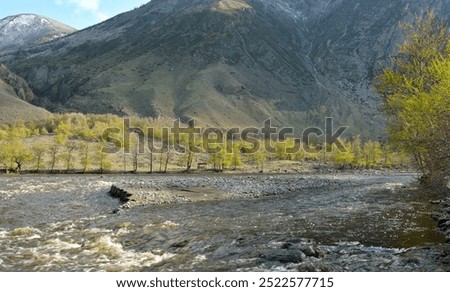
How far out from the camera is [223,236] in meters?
23.2

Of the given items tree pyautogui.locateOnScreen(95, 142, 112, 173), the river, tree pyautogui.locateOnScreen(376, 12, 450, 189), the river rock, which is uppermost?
tree pyautogui.locateOnScreen(376, 12, 450, 189)

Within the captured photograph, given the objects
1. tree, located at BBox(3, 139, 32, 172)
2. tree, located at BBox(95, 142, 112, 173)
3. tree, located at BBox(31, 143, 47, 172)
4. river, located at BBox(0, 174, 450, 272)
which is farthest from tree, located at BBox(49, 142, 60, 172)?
river, located at BBox(0, 174, 450, 272)

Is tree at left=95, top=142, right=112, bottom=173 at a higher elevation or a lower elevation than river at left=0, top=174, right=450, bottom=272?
lower

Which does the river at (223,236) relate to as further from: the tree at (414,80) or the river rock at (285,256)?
the tree at (414,80)

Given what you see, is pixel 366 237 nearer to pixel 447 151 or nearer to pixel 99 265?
pixel 447 151

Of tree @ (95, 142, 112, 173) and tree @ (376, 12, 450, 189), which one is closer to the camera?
tree @ (376, 12, 450, 189)

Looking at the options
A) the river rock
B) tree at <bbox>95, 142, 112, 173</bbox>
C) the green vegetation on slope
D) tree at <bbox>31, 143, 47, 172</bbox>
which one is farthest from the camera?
tree at <bbox>95, 142, 112, 173</bbox>

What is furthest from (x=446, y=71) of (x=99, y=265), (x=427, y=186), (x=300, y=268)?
(x=99, y=265)

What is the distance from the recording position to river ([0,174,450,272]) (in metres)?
17.7

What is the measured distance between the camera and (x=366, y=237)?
22.3 meters

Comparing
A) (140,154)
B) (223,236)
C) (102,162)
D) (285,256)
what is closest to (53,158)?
(102,162)

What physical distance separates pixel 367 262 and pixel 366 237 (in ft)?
17.6

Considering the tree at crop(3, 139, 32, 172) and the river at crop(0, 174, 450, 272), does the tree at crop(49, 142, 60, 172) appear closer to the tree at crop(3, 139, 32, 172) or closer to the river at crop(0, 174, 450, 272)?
the tree at crop(3, 139, 32, 172)

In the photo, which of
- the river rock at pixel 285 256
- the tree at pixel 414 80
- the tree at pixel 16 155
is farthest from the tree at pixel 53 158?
the river rock at pixel 285 256
